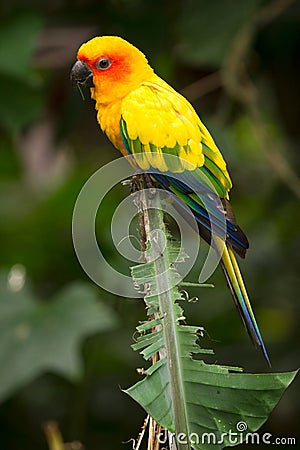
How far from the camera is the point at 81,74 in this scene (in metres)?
1.53

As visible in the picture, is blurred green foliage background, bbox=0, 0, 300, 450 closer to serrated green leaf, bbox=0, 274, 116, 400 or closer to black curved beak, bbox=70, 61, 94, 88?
serrated green leaf, bbox=0, 274, 116, 400

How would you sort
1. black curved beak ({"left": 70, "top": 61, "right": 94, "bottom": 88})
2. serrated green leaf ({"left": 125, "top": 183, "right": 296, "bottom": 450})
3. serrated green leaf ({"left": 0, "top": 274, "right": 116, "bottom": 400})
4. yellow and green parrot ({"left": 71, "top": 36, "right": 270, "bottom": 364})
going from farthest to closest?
serrated green leaf ({"left": 0, "top": 274, "right": 116, "bottom": 400}) < black curved beak ({"left": 70, "top": 61, "right": 94, "bottom": 88}) < yellow and green parrot ({"left": 71, "top": 36, "right": 270, "bottom": 364}) < serrated green leaf ({"left": 125, "top": 183, "right": 296, "bottom": 450})

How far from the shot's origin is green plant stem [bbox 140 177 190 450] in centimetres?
103

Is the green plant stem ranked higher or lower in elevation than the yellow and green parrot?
lower

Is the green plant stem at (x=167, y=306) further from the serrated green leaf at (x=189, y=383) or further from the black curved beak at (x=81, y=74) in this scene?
the black curved beak at (x=81, y=74)

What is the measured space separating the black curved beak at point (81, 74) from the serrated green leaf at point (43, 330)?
2.60 feet

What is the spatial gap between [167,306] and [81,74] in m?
0.62

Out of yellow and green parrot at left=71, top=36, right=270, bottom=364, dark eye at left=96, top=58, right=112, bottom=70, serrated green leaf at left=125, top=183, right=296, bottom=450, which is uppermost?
dark eye at left=96, top=58, right=112, bottom=70

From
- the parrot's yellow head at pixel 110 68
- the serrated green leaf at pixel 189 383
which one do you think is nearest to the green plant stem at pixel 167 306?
the serrated green leaf at pixel 189 383

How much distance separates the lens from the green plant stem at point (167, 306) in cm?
103

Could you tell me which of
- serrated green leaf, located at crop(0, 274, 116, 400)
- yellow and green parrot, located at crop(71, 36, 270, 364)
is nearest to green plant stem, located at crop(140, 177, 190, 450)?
yellow and green parrot, located at crop(71, 36, 270, 364)

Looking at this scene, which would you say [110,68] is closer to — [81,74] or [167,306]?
[81,74]

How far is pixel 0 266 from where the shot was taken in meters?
2.94

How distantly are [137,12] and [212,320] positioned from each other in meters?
1.10
